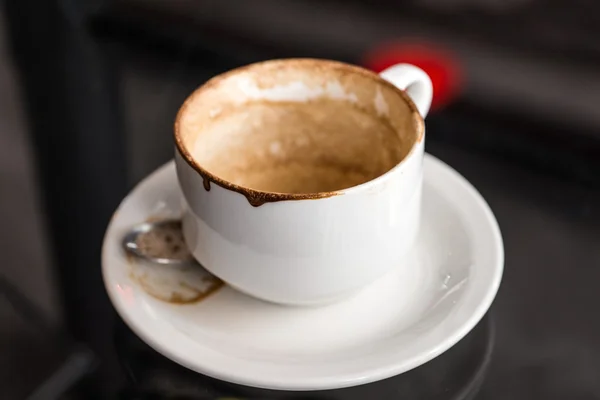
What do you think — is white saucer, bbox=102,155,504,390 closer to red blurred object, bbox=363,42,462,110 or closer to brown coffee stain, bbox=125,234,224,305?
brown coffee stain, bbox=125,234,224,305

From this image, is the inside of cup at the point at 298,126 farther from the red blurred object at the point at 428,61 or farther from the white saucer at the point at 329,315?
the red blurred object at the point at 428,61

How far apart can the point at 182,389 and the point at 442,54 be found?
56 cm

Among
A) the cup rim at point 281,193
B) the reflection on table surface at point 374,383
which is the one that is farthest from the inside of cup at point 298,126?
the reflection on table surface at point 374,383

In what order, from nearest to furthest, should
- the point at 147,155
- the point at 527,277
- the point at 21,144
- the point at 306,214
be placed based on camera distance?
1. the point at 306,214
2. the point at 527,277
3. the point at 147,155
4. the point at 21,144

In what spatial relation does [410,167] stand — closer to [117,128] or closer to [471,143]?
[471,143]

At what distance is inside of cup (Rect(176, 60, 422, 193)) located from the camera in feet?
1.55

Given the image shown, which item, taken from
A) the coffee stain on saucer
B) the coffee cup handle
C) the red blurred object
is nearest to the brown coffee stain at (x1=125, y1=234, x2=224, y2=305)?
the coffee stain on saucer

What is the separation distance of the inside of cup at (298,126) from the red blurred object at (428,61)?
8.9 inches

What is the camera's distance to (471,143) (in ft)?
2.04

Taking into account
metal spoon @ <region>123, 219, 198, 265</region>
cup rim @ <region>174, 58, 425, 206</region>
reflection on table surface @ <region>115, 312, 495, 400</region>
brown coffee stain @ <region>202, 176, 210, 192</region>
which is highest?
cup rim @ <region>174, 58, 425, 206</region>

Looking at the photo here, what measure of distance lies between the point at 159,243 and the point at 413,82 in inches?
8.0

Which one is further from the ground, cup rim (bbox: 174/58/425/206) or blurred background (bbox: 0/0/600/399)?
cup rim (bbox: 174/58/425/206)

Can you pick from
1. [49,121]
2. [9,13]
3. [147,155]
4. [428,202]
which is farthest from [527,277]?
[9,13]

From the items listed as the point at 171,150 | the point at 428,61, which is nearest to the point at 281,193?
the point at 171,150
